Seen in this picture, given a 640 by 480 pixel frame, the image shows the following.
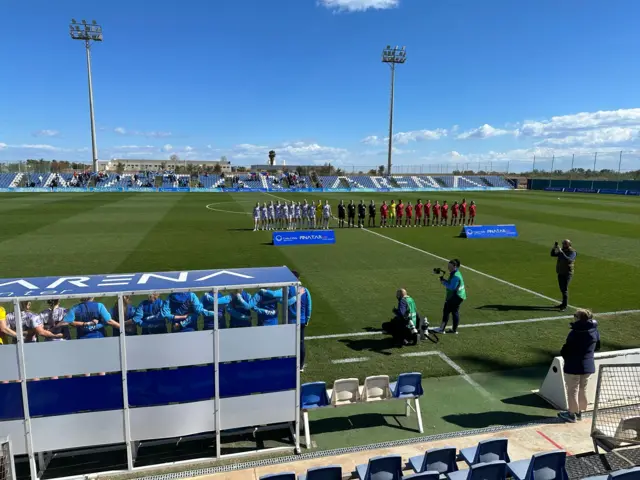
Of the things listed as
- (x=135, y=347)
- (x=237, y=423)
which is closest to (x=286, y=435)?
(x=237, y=423)

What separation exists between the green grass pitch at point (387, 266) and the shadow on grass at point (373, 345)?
0.07 ft

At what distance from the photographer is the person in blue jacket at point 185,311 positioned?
5.52 m

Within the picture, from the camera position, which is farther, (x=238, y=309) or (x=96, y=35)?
(x=96, y=35)

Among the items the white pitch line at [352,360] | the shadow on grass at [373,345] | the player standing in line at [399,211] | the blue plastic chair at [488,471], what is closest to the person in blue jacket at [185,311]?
the blue plastic chair at [488,471]

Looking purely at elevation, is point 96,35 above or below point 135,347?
above

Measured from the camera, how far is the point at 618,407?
19.1ft

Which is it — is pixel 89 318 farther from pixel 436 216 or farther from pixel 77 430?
pixel 436 216

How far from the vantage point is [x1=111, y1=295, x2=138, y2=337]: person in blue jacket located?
5.31m

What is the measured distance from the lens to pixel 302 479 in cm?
439

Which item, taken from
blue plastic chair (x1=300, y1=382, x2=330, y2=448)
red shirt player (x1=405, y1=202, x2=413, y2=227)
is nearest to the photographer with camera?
blue plastic chair (x1=300, y1=382, x2=330, y2=448)

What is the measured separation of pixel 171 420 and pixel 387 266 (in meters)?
11.7

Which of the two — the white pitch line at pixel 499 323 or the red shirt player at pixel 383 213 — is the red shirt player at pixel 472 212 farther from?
the white pitch line at pixel 499 323

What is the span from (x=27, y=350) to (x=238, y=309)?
2.41 m

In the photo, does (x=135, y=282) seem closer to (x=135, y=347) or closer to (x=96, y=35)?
(x=135, y=347)
